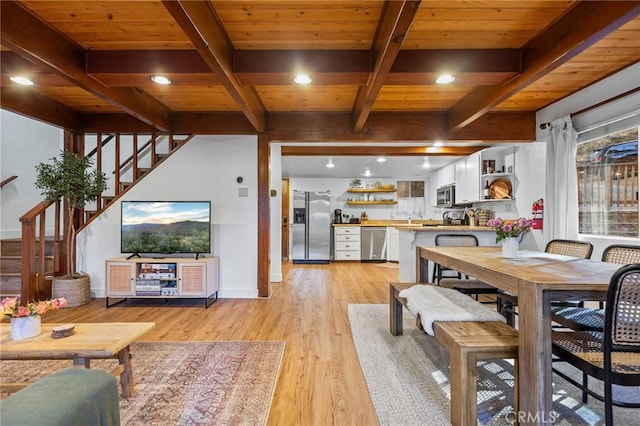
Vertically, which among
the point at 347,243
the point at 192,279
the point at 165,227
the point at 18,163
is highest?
the point at 18,163

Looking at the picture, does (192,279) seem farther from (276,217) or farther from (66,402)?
(66,402)

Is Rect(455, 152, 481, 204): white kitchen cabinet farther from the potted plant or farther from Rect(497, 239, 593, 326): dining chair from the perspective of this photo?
the potted plant

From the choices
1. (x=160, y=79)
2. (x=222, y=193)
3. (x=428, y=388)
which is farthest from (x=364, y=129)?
(x=428, y=388)

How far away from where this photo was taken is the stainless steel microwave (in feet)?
19.9

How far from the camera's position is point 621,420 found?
161 cm

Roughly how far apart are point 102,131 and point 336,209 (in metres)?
5.17

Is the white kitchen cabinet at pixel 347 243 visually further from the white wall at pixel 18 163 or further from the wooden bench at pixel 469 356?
the wooden bench at pixel 469 356

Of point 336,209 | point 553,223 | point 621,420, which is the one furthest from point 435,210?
point 621,420

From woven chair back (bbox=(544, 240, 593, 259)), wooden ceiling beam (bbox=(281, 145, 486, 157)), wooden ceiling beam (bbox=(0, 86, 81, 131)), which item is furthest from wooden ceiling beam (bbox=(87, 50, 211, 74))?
woven chair back (bbox=(544, 240, 593, 259))

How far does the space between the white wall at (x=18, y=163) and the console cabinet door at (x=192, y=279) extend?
3118 millimetres

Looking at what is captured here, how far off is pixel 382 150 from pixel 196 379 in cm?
430

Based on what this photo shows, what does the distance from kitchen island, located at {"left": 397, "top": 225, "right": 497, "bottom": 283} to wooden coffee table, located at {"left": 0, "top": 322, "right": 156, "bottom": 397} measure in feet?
11.4

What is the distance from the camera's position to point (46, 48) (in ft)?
7.07

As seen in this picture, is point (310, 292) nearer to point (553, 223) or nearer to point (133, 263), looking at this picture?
point (133, 263)
